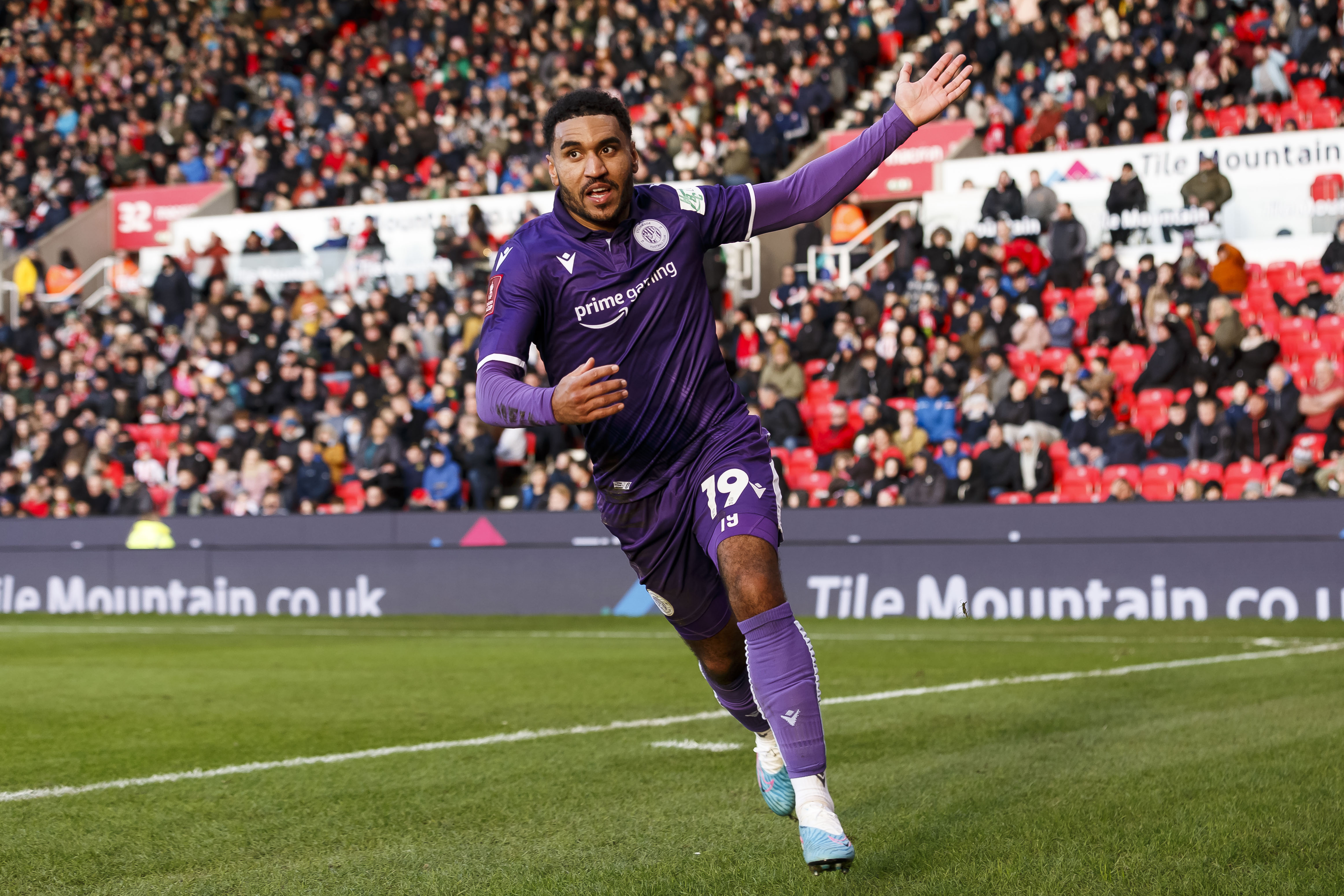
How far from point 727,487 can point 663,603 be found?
2.08 feet

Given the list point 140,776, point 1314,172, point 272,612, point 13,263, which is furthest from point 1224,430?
point 13,263

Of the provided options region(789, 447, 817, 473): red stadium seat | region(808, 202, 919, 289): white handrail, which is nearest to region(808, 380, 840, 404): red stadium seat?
region(789, 447, 817, 473): red stadium seat

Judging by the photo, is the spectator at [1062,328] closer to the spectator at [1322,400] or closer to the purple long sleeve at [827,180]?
the spectator at [1322,400]

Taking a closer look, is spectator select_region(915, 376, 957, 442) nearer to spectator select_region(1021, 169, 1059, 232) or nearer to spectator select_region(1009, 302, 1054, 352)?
spectator select_region(1009, 302, 1054, 352)

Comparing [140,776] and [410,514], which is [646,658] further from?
[410,514]

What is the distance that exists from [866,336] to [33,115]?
2020 cm

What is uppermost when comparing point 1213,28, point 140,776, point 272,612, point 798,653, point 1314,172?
point 1213,28

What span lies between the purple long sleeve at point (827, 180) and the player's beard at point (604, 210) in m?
0.44

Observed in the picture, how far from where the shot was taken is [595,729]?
7629mm

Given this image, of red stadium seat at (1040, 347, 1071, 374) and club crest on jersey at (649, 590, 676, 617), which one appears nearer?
club crest on jersey at (649, 590, 676, 617)

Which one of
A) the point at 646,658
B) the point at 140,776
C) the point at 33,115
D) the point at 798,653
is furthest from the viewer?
the point at 33,115

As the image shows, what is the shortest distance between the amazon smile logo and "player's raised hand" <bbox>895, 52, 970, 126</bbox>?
3.40 ft

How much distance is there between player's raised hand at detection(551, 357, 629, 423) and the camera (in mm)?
3984

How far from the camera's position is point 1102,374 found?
16609 millimetres
